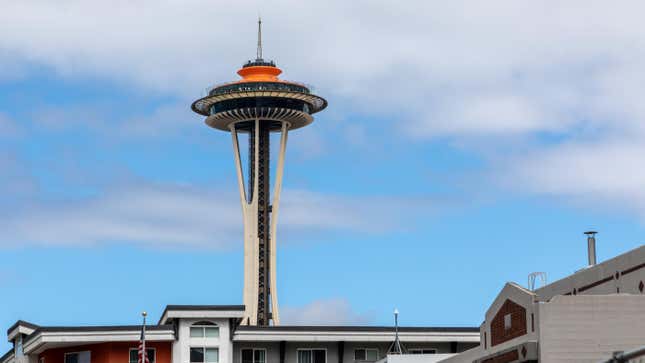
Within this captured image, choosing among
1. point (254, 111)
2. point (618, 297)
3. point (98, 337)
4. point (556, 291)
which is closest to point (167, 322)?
point (98, 337)

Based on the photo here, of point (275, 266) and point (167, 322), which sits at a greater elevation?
point (275, 266)

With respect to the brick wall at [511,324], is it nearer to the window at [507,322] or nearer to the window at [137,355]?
the window at [507,322]

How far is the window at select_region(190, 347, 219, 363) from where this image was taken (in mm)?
106394

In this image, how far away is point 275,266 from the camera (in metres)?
180

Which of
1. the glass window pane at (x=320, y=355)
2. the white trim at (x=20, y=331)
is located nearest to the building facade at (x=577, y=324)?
the glass window pane at (x=320, y=355)

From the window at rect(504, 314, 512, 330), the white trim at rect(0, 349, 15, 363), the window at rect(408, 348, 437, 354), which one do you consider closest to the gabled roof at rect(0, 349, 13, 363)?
the white trim at rect(0, 349, 15, 363)

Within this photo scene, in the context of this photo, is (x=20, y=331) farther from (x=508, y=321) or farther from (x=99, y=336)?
(x=508, y=321)

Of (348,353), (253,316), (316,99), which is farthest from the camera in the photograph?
(316,99)

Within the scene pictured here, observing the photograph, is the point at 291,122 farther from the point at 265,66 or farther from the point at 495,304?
the point at 495,304

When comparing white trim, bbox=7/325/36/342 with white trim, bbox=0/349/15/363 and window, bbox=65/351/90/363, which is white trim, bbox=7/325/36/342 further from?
window, bbox=65/351/90/363

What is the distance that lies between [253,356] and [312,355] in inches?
196

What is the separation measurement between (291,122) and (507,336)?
135897 millimetres

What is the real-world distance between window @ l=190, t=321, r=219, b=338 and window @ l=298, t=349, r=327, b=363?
8.35m

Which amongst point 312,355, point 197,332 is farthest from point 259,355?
point 197,332
